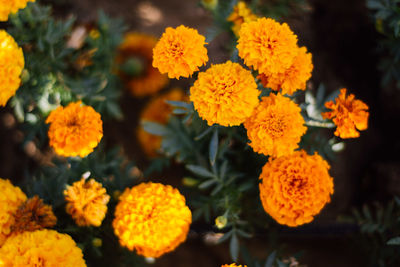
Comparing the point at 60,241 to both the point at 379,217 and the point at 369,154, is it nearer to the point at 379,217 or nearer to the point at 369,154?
the point at 379,217

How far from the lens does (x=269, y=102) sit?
60.7 inches

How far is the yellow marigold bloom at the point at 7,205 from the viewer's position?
5.28 feet

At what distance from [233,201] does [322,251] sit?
1.13 metres

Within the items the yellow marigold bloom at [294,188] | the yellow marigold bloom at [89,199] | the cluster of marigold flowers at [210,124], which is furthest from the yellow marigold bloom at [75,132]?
the yellow marigold bloom at [294,188]

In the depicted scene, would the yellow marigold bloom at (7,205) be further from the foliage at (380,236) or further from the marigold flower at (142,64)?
the foliage at (380,236)

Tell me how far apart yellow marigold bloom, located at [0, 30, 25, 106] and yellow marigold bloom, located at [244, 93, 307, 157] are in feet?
3.65

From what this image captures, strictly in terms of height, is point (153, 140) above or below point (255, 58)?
below

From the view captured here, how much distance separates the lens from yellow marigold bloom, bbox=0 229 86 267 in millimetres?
1464

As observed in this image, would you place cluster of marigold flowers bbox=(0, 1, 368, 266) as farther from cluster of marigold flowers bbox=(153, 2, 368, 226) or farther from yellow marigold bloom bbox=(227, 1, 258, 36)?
yellow marigold bloom bbox=(227, 1, 258, 36)

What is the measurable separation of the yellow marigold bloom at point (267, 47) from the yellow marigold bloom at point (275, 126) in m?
0.15

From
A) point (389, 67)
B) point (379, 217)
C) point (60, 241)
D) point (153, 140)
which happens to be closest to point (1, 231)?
point (60, 241)

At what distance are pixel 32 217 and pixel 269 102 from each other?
1153 mm

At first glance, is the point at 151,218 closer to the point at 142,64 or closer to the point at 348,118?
the point at 348,118

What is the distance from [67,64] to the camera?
2.41 meters
